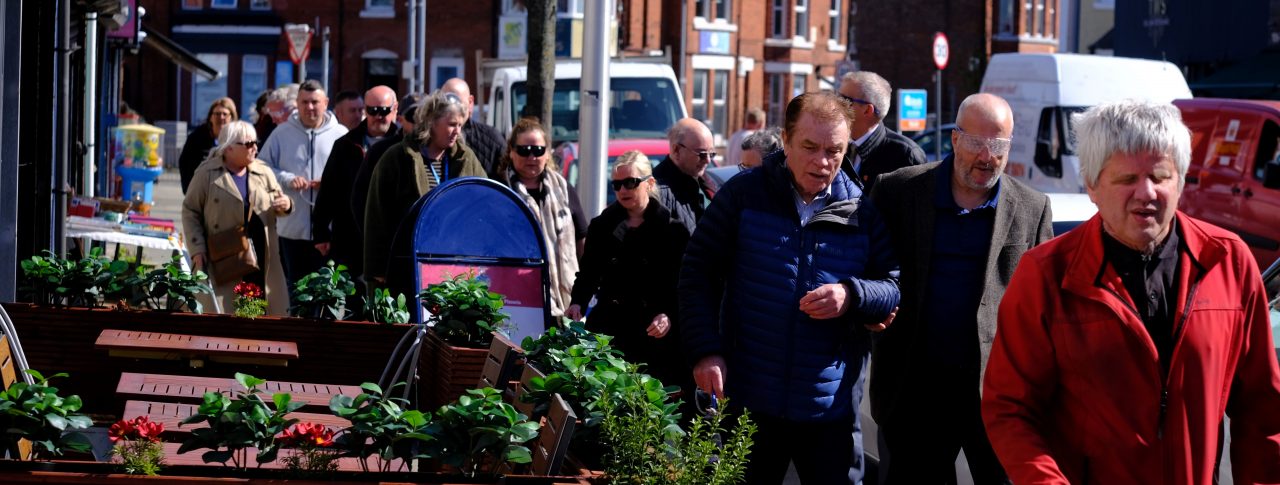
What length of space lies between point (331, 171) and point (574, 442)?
5761mm

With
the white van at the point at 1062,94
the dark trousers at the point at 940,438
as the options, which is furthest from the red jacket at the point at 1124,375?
the white van at the point at 1062,94

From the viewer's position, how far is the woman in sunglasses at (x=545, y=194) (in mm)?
8047

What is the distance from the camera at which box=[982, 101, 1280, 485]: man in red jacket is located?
3445mm

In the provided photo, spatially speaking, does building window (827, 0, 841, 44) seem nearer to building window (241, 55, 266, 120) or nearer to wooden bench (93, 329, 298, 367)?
→ building window (241, 55, 266, 120)

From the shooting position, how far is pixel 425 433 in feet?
12.8

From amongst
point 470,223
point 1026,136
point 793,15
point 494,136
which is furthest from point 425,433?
point 793,15

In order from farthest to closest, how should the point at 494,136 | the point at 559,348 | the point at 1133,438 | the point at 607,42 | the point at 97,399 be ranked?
the point at 607,42 < the point at 494,136 < the point at 97,399 < the point at 559,348 < the point at 1133,438

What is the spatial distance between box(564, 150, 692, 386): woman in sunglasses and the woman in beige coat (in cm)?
339

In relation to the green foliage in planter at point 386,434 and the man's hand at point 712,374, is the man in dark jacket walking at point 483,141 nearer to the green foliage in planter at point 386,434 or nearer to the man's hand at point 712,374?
the man's hand at point 712,374

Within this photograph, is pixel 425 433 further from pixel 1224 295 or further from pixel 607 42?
pixel 607 42

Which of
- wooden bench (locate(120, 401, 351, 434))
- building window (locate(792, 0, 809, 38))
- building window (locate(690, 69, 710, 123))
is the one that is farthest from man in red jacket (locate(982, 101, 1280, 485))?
building window (locate(792, 0, 809, 38))

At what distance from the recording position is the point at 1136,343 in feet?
11.3

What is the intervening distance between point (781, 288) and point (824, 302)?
19 centimetres

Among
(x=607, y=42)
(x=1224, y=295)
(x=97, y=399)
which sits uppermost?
(x=607, y=42)
